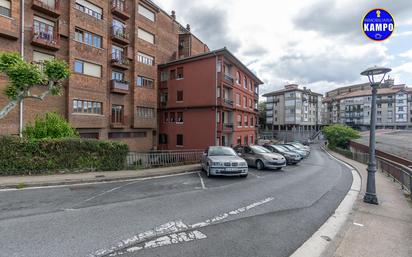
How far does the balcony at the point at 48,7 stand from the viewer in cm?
1591

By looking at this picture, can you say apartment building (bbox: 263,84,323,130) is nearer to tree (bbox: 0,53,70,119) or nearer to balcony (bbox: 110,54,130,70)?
balcony (bbox: 110,54,130,70)

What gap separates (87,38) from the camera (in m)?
19.6

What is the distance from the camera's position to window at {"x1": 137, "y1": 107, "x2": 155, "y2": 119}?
24.7 m

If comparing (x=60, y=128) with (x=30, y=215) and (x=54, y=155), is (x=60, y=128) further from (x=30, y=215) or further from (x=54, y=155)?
(x=30, y=215)

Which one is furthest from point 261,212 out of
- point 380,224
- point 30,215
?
point 30,215

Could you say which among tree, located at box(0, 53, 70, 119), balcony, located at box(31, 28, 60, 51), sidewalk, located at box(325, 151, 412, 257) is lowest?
sidewalk, located at box(325, 151, 412, 257)

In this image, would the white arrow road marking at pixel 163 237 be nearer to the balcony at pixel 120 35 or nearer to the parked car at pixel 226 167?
the parked car at pixel 226 167

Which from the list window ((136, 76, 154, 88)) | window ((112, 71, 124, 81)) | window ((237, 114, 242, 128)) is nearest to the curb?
window ((112, 71, 124, 81))

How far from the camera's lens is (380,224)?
199 inches

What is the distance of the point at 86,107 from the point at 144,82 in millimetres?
7682

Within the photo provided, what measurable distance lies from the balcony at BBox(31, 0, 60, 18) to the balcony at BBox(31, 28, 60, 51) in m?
1.42

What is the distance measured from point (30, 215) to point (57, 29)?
17927 millimetres

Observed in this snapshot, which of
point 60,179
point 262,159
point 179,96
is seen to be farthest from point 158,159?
point 179,96

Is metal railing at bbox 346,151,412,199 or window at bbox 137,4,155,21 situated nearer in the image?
metal railing at bbox 346,151,412,199
